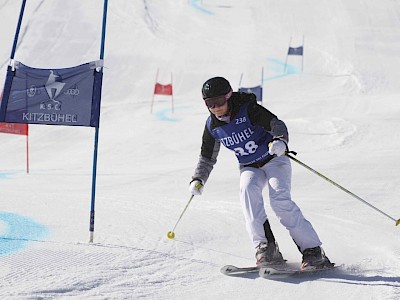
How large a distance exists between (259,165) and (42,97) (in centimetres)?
168

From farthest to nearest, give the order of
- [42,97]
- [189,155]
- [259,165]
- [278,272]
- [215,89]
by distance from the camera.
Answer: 1. [189,155]
2. [42,97]
3. [259,165]
4. [215,89]
5. [278,272]

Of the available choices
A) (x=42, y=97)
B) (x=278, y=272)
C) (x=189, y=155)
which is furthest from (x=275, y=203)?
(x=189, y=155)

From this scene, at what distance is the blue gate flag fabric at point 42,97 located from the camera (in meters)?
4.62

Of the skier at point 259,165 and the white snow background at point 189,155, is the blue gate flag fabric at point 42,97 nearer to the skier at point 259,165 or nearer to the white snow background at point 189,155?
the white snow background at point 189,155

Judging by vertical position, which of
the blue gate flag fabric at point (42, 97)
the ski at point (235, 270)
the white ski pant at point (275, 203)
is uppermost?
the blue gate flag fabric at point (42, 97)

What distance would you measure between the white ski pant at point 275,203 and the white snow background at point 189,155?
0.30 m

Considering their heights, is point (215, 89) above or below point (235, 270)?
above

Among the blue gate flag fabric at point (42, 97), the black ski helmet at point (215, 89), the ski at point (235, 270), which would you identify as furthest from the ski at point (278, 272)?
the blue gate flag fabric at point (42, 97)

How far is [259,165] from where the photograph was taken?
14.6ft

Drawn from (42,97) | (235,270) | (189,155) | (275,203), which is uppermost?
(42,97)

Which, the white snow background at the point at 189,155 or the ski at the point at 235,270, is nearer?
the white snow background at the point at 189,155

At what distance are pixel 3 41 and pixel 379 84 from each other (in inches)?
578

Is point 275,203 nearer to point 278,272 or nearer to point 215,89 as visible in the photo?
point 278,272

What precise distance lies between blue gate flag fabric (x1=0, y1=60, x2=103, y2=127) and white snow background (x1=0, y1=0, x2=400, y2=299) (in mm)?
905
